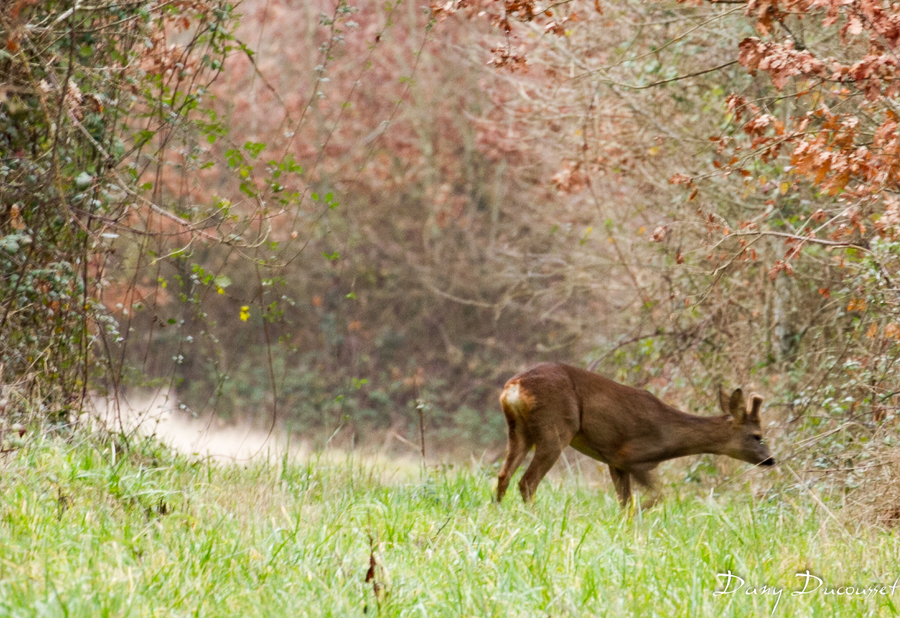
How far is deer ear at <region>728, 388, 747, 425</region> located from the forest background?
→ 401 millimetres

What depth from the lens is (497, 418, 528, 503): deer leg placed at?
6.93 metres

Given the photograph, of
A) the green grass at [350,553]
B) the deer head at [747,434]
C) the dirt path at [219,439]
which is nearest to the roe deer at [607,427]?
the deer head at [747,434]

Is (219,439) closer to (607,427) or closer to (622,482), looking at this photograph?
(622,482)

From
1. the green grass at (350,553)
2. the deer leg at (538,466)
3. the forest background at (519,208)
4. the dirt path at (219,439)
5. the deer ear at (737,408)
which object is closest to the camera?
the green grass at (350,553)

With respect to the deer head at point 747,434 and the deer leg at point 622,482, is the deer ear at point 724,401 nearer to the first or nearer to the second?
the deer head at point 747,434

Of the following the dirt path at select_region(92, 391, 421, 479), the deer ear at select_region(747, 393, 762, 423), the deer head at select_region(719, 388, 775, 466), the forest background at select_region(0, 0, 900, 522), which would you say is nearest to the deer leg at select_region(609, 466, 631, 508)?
the deer head at select_region(719, 388, 775, 466)

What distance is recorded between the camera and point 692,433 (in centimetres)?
777

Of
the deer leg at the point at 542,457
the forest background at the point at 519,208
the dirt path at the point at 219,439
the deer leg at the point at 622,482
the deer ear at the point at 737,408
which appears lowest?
the dirt path at the point at 219,439

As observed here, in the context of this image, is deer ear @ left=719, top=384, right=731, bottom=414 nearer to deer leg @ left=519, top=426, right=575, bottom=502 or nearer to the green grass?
deer leg @ left=519, top=426, right=575, bottom=502

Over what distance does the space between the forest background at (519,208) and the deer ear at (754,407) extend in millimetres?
317

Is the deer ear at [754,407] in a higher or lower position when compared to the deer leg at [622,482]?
higher

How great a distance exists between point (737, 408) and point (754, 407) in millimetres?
144

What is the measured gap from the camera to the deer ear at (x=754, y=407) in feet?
25.6

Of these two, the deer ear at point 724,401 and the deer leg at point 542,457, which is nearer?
the deer leg at point 542,457
